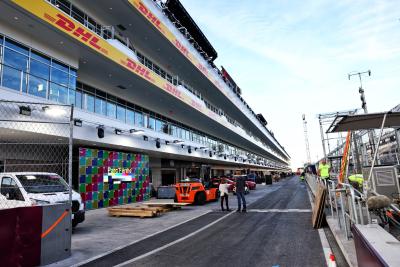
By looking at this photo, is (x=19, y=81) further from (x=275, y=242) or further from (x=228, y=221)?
(x=275, y=242)

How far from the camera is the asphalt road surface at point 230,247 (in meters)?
5.72

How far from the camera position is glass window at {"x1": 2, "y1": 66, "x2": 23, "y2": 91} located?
430 inches

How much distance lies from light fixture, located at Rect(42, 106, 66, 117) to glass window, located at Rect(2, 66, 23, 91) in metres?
1.22

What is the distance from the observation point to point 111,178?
18.2m

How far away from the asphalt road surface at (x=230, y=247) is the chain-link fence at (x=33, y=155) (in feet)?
7.23

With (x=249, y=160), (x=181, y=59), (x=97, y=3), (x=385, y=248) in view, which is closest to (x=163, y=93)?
(x=181, y=59)

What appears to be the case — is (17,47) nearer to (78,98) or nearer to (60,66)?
(60,66)

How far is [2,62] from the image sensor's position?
10992 mm

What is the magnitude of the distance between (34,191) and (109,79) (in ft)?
35.8

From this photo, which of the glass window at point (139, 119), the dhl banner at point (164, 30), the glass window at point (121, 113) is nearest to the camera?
the dhl banner at point (164, 30)

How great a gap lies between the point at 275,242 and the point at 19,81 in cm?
1117

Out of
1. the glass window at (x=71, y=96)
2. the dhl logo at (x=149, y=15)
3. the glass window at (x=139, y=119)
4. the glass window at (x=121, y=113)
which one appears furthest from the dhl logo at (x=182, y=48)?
the glass window at (x=71, y=96)

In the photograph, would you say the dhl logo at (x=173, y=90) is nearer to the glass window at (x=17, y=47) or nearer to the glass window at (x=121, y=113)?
the glass window at (x=121, y=113)

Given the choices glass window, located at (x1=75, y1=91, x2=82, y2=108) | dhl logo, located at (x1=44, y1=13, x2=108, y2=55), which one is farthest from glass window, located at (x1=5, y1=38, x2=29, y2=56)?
glass window, located at (x1=75, y1=91, x2=82, y2=108)
